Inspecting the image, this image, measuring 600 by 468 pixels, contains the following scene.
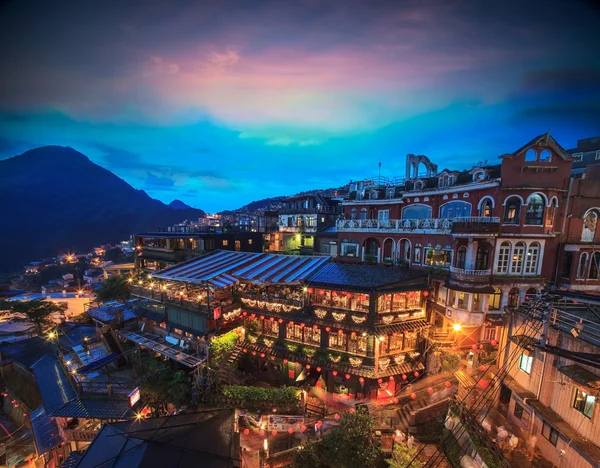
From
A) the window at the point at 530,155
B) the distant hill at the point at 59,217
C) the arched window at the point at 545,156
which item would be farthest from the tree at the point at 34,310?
the distant hill at the point at 59,217

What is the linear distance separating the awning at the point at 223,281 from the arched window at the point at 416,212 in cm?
2144

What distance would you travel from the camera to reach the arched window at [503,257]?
21858 millimetres

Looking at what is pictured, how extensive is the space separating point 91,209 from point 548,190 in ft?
697

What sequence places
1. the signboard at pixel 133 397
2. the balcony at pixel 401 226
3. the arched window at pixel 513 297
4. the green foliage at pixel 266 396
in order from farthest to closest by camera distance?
the balcony at pixel 401 226 < the arched window at pixel 513 297 < the green foliage at pixel 266 396 < the signboard at pixel 133 397

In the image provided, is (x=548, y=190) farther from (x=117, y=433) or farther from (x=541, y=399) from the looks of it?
(x=117, y=433)

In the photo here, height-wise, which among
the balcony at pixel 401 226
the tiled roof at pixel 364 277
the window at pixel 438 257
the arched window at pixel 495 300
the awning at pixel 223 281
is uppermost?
the balcony at pixel 401 226

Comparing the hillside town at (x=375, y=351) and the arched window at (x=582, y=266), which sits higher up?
the arched window at (x=582, y=266)

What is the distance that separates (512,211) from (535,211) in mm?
1921

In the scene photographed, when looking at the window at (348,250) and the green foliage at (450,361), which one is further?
the window at (348,250)

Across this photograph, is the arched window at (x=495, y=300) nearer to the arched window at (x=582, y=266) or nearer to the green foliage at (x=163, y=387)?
the arched window at (x=582, y=266)

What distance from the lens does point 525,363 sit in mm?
16531

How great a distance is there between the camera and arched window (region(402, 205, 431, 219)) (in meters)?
28.2

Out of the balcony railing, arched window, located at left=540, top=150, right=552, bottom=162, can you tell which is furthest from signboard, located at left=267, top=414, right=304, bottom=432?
arched window, located at left=540, top=150, right=552, bottom=162

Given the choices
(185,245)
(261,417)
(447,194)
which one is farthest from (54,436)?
(447,194)
